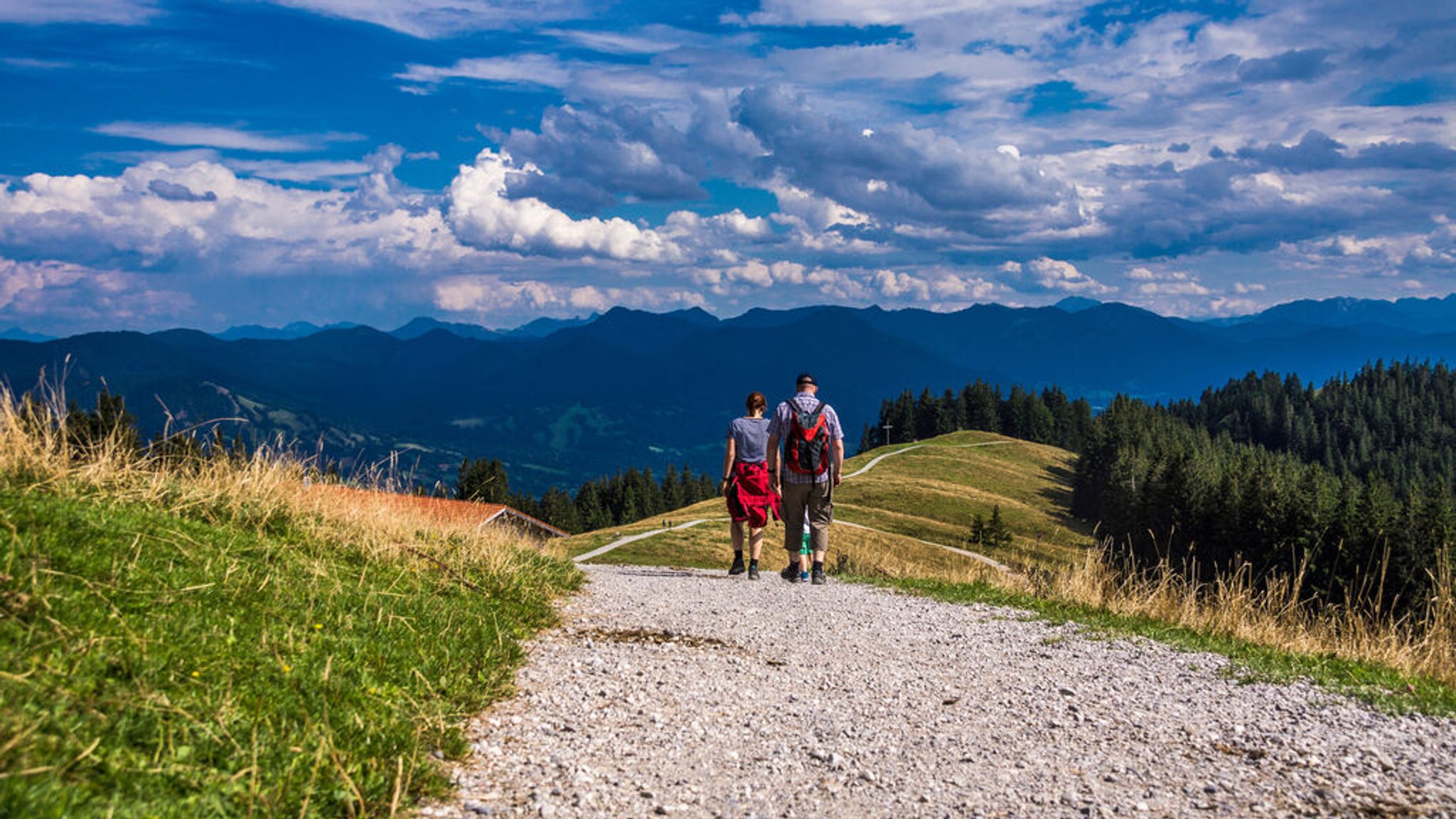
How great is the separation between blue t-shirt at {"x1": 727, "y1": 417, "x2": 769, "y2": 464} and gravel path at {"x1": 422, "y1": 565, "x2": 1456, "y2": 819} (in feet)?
16.5

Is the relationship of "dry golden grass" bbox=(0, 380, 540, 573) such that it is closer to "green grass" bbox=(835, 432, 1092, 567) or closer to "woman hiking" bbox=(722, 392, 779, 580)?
"woman hiking" bbox=(722, 392, 779, 580)

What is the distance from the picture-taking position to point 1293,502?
6034cm

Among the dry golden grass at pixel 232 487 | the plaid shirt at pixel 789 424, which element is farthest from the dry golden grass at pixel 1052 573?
the dry golden grass at pixel 232 487

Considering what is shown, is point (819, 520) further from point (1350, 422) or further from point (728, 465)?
point (1350, 422)

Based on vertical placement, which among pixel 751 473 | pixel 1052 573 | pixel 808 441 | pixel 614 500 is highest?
pixel 808 441

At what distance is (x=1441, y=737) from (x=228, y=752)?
23.5 feet

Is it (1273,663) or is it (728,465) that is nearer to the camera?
(1273,663)

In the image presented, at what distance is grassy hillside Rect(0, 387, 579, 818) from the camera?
3.89 m

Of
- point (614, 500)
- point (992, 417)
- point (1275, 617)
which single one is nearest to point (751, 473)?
point (1275, 617)

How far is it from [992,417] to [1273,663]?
144497 mm

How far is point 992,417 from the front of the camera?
148m

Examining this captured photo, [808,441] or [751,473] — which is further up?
[808,441]

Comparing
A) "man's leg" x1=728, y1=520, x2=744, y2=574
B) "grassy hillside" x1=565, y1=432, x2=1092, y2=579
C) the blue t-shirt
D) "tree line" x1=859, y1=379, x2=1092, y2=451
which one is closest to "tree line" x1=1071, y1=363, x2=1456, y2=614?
"grassy hillside" x1=565, y1=432, x2=1092, y2=579

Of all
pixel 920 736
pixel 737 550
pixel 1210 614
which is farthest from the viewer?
pixel 737 550
